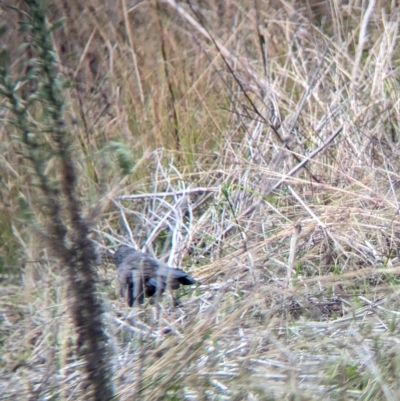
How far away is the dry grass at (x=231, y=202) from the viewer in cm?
234

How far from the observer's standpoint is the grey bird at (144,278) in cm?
302

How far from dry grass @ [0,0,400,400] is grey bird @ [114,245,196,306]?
76 mm

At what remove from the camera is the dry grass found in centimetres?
234

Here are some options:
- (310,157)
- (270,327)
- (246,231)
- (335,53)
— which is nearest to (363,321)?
(270,327)

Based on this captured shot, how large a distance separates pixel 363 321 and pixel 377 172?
4.23 feet

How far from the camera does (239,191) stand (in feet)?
13.0

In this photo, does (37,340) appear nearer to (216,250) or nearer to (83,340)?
(83,340)

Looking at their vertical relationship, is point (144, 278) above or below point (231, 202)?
below

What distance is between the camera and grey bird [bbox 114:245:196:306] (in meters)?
3.02

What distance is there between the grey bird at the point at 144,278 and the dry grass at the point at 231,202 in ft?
0.25

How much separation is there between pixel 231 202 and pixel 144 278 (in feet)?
3.06

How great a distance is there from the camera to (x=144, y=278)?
309 cm

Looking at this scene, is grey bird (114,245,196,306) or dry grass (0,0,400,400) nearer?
dry grass (0,0,400,400)

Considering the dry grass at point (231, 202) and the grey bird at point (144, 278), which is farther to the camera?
the grey bird at point (144, 278)
